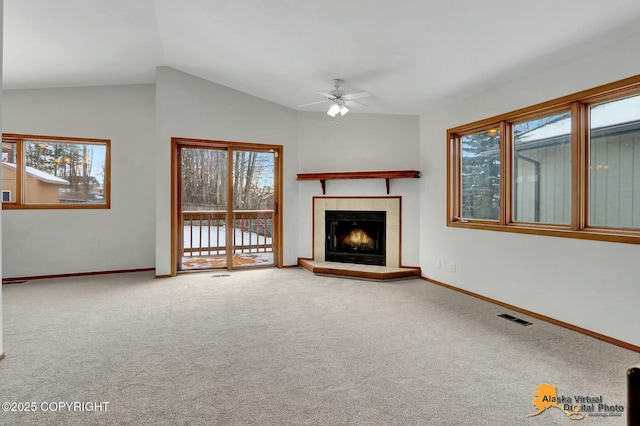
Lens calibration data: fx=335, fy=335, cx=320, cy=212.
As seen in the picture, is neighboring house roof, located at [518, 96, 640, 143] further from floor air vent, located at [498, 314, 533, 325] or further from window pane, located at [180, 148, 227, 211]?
window pane, located at [180, 148, 227, 211]

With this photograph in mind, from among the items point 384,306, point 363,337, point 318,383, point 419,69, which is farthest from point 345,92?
point 318,383

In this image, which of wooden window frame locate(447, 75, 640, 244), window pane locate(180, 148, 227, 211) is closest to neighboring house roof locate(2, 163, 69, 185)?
window pane locate(180, 148, 227, 211)

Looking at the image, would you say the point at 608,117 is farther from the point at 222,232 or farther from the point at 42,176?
the point at 42,176

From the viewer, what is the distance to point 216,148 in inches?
220

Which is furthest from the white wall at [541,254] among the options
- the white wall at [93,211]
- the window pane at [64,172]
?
the window pane at [64,172]

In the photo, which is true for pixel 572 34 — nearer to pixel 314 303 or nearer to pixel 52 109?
pixel 314 303

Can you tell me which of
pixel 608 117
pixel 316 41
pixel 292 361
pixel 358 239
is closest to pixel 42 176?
pixel 316 41

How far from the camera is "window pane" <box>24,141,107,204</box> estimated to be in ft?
16.8

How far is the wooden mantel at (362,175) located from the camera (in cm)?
514

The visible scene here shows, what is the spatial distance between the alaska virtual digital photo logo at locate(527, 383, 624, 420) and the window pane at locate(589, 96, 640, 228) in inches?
66.4

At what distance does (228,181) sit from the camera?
223 inches

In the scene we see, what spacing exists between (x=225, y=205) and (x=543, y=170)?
4507mm

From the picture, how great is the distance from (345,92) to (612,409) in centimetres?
426

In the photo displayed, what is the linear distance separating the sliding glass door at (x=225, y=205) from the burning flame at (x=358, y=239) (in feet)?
4.22
